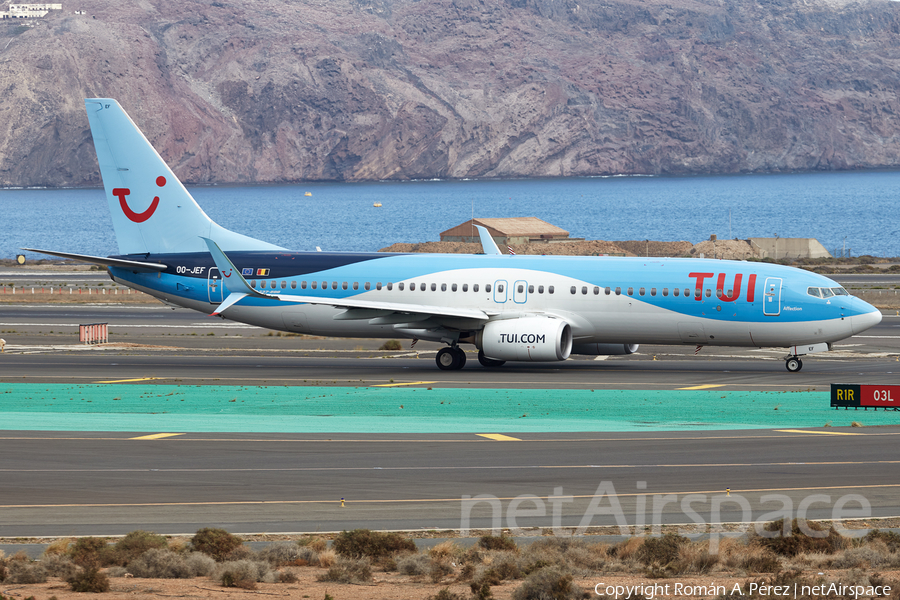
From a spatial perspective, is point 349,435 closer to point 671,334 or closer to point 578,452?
point 578,452

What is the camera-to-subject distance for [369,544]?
17.8m

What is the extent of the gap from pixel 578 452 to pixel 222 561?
11.8 meters

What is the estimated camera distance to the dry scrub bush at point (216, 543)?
17.5m

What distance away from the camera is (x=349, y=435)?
29.8 meters

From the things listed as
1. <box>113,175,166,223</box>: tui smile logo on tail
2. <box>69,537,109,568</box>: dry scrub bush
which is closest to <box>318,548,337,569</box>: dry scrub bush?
<box>69,537,109,568</box>: dry scrub bush

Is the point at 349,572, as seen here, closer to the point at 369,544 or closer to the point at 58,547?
the point at 369,544

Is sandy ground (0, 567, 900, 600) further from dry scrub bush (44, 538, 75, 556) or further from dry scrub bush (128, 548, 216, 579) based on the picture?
dry scrub bush (44, 538, 75, 556)

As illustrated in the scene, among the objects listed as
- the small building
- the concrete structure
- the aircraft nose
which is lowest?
the aircraft nose

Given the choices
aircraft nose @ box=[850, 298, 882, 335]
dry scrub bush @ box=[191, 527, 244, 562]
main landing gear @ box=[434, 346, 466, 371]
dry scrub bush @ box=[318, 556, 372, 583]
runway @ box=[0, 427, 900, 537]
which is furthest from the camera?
main landing gear @ box=[434, 346, 466, 371]

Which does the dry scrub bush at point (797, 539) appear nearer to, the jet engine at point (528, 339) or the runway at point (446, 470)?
the runway at point (446, 470)

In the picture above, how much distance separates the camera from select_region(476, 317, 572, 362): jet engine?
41.9 meters

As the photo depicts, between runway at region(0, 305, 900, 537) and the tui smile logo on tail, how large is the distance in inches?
345

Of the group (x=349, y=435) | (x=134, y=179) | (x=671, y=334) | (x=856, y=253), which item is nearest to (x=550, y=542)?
(x=349, y=435)

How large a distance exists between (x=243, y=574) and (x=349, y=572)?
1.59m
